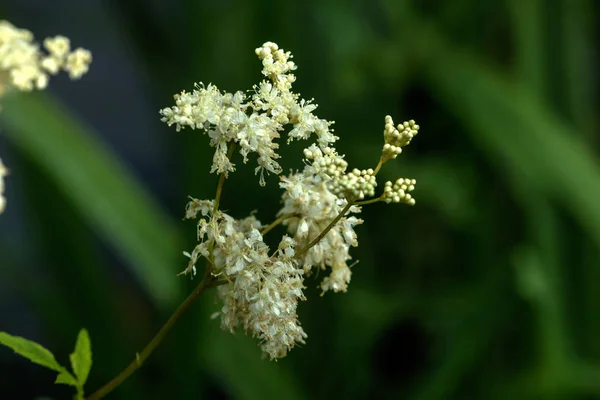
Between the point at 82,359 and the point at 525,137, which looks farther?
the point at 525,137

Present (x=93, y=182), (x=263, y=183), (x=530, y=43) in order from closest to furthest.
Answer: (x=263, y=183)
(x=93, y=182)
(x=530, y=43)

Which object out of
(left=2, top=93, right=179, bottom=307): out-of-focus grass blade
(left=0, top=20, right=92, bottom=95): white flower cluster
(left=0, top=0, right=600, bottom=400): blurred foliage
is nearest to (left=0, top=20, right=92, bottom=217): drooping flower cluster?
(left=0, top=20, right=92, bottom=95): white flower cluster

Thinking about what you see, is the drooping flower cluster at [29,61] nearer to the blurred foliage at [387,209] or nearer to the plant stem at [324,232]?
the plant stem at [324,232]

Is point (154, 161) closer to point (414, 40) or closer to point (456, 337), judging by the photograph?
point (414, 40)

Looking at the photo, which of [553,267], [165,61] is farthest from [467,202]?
[165,61]

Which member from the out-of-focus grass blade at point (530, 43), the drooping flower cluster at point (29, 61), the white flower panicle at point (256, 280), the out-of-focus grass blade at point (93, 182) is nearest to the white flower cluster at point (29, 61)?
the drooping flower cluster at point (29, 61)

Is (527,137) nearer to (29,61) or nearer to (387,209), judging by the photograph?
(387,209)

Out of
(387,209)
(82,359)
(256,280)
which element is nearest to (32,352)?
(82,359)
